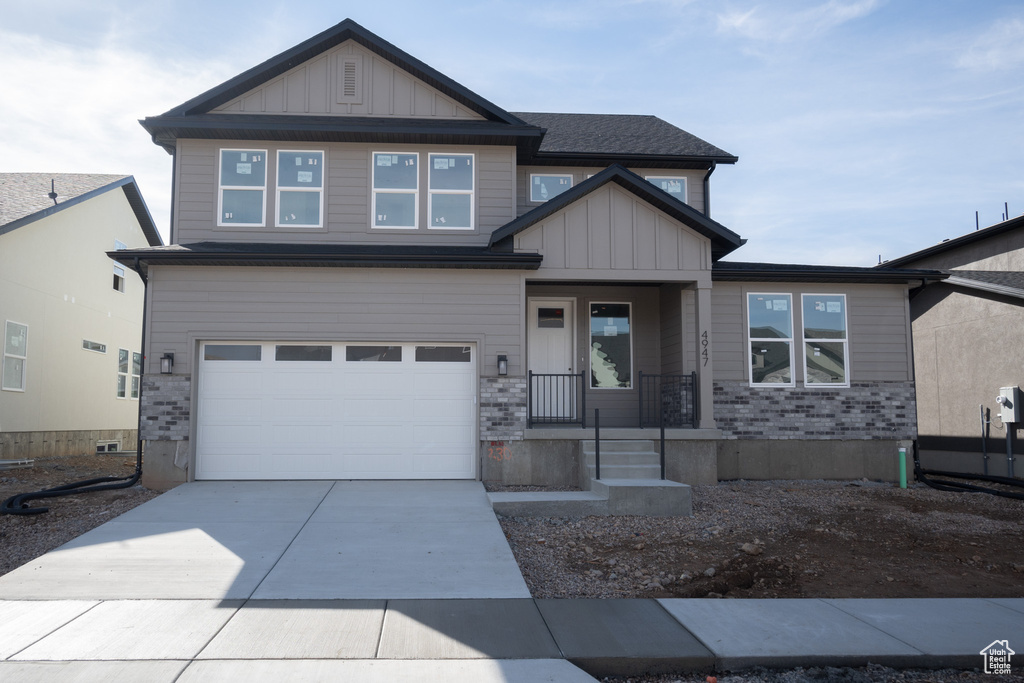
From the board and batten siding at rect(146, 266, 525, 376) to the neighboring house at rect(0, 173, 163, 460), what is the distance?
553 cm

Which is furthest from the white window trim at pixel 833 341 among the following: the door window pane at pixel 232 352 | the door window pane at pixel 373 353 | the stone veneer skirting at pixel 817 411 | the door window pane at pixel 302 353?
the door window pane at pixel 232 352

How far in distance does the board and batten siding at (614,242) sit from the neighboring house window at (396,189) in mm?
1954

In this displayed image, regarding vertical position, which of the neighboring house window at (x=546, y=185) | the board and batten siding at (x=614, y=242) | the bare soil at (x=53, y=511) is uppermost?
the neighboring house window at (x=546, y=185)

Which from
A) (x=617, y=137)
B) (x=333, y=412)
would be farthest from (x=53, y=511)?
(x=617, y=137)

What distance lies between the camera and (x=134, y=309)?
66.7 feet

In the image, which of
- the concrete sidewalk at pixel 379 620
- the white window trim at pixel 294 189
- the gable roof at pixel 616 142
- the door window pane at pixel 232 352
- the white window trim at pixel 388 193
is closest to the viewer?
the concrete sidewalk at pixel 379 620

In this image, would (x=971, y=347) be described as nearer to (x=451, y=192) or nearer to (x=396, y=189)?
(x=451, y=192)

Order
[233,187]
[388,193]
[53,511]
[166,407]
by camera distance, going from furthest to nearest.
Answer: [388,193]
[233,187]
[166,407]
[53,511]

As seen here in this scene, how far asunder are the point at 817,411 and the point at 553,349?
4605 mm

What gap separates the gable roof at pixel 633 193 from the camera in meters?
11.0

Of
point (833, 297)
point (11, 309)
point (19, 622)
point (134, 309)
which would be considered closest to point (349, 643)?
point (19, 622)

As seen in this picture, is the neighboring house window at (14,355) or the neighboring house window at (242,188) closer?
the neighboring house window at (242,188)

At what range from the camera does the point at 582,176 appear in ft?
44.2

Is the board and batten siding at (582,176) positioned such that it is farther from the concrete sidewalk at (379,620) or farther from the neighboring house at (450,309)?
the concrete sidewalk at (379,620)
